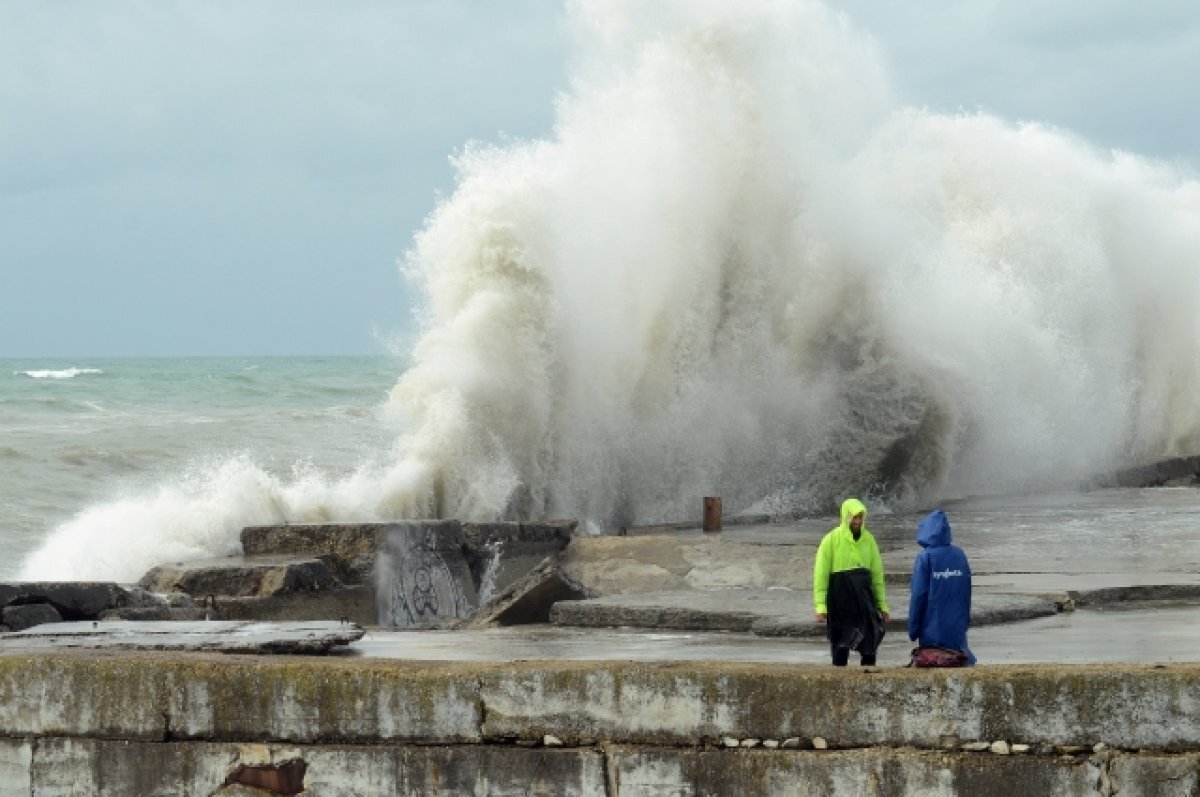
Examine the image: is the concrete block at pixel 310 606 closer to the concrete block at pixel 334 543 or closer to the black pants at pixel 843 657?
the concrete block at pixel 334 543

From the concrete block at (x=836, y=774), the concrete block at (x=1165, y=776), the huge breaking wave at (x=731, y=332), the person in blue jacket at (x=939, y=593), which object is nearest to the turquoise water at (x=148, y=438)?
the huge breaking wave at (x=731, y=332)

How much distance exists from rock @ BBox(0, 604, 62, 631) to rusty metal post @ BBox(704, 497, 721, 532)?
772 centimetres

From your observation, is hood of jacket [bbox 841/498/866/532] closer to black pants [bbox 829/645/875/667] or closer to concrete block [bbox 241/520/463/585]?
black pants [bbox 829/645/875/667]

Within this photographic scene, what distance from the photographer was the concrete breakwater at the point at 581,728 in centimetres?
583

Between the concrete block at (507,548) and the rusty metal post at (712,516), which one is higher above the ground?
the rusty metal post at (712,516)

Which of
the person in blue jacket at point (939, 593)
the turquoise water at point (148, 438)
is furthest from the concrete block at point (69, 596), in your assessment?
the person in blue jacket at point (939, 593)

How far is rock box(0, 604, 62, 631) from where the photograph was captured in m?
10.1

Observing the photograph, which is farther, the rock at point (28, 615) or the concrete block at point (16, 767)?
the rock at point (28, 615)

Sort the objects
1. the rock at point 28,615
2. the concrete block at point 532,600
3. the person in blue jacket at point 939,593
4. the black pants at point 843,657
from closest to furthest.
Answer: the person in blue jacket at point 939,593 → the black pants at point 843,657 → the rock at point 28,615 → the concrete block at point 532,600

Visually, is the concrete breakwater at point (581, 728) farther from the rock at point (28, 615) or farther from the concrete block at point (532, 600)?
the concrete block at point (532, 600)

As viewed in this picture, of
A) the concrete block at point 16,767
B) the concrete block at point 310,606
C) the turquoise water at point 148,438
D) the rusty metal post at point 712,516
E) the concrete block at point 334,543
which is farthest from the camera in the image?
the turquoise water at point 148,438

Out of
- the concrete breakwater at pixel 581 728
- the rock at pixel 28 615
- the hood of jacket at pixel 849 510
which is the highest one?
the hood of jacket at pixel 849 510

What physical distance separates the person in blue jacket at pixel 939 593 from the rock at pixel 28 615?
17.2 ft

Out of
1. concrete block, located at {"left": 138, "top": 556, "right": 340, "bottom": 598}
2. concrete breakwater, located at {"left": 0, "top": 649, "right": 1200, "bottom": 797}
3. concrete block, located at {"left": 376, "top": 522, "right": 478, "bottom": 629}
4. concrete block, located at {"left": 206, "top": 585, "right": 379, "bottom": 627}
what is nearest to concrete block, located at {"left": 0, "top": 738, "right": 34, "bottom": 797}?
concrete breakwater, located at {"left": 0, "top": 649, "right": 1200, "bottom": 797}
